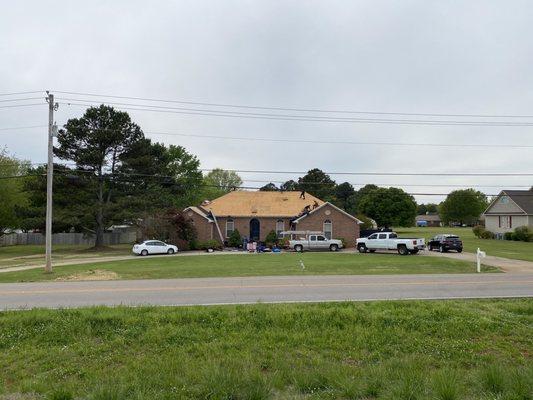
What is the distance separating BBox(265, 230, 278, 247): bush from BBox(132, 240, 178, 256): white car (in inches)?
370

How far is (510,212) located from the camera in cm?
6159

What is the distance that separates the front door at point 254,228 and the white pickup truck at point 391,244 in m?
13.8

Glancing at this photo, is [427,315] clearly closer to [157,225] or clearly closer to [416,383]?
[416,383]

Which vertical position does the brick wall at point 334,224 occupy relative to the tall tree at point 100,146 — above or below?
below

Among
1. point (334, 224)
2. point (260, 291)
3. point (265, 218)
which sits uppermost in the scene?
point (265, 218)

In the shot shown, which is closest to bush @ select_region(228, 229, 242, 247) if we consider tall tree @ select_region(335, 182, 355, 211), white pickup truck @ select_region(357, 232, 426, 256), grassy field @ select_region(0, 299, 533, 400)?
white pickup truck @ select_region(357, 232, 426, 256)

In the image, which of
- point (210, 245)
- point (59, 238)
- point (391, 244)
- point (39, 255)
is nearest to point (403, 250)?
point (391, 244)

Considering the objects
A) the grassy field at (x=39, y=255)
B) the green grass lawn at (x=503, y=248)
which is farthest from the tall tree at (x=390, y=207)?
the grassy field at (x=39, y=255)

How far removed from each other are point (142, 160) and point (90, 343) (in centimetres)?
4313

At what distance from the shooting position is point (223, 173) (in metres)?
108

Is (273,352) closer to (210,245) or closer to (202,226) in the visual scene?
(210,245)

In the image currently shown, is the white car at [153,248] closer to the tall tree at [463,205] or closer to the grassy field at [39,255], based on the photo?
the grassy field at [39,255]

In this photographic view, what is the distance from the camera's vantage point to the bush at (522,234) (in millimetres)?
54781

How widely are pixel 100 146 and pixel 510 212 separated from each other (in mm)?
51075
